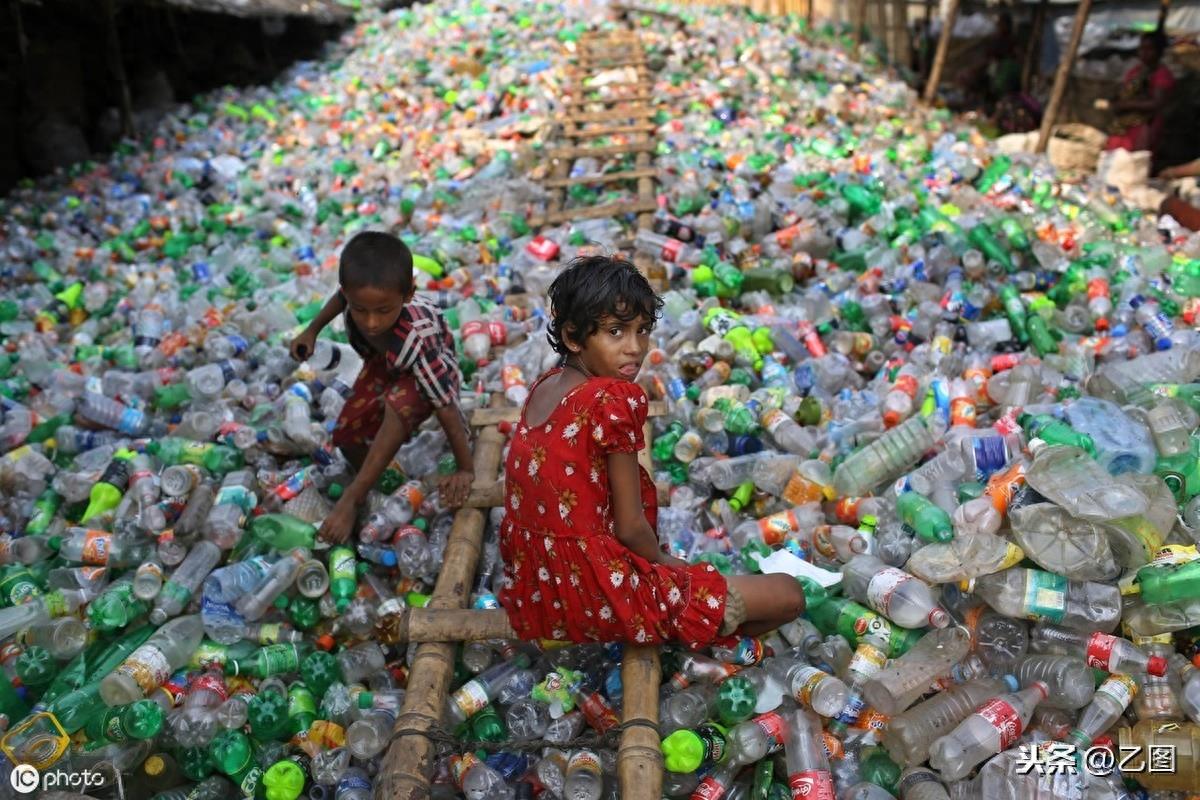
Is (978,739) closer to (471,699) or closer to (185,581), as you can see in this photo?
(471,699)

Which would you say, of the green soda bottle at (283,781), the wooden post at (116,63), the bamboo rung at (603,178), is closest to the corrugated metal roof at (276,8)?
the wooden post at (116,63)

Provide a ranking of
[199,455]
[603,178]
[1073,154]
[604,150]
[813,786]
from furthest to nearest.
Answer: [1073,154] < [604,150] < [603,178] < [199,455] < [813,786]

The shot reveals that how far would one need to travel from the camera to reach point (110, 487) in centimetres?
318

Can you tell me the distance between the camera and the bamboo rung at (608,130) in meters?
6.67

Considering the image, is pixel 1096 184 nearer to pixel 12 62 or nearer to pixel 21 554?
pixel 21 554

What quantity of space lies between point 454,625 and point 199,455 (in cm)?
151

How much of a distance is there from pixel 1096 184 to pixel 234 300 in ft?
21.1

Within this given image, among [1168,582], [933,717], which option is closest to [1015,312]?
[1168,582]

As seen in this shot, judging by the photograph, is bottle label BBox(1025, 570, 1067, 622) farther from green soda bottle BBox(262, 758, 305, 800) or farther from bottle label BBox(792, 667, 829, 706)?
green soda bottle BBox(262, 758, 305, 800)

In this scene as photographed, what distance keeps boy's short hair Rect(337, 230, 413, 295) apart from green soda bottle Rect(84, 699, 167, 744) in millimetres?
1296

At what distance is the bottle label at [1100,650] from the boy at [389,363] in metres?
1.94

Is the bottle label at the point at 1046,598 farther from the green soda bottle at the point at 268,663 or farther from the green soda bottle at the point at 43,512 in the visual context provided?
the green soda bottle at the point at 43,512

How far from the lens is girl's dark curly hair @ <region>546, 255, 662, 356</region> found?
2.14m

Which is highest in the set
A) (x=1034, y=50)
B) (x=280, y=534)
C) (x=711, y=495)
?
(x=280, y=534)
